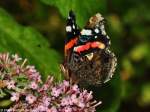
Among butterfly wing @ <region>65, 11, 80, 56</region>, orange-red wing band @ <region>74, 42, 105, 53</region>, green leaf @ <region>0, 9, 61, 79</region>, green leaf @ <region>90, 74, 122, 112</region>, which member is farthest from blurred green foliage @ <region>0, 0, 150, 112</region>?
butterfly wing @ <region>65, 11, 80, 56</region>


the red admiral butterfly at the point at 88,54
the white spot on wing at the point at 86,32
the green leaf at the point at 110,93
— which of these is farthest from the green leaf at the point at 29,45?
the green leaf at the point at 110,93

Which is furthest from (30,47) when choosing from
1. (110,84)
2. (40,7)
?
(40,7)

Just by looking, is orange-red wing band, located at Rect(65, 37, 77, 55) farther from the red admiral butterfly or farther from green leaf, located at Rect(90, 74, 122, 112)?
green leaf, located at Rect(90, 74, 122, 112)

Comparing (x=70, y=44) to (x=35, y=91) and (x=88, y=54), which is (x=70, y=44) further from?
(x=35, y=91)

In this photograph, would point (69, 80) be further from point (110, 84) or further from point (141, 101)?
point (141, 101)

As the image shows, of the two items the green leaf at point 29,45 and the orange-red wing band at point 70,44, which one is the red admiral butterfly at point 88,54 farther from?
the green leaf at point 29,45
